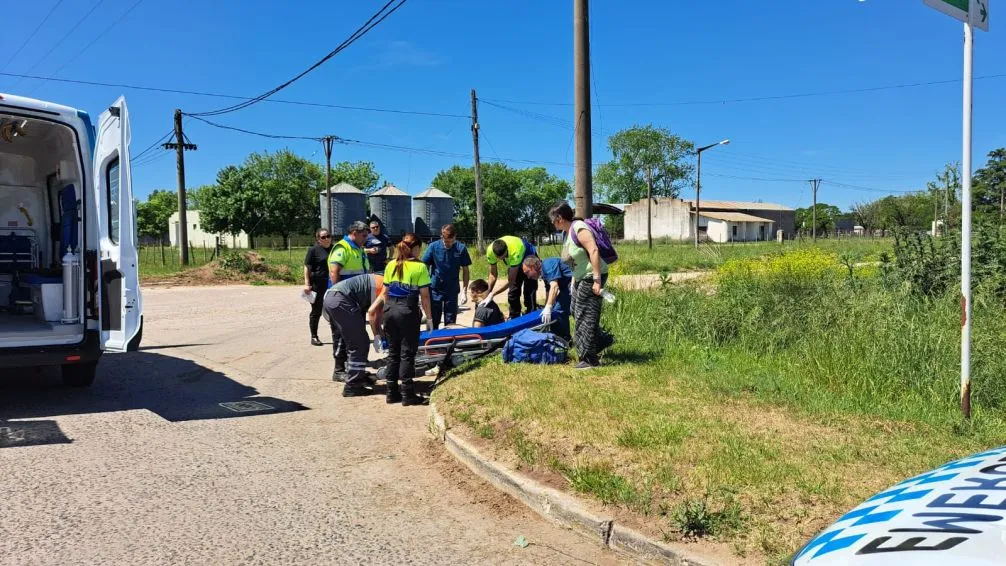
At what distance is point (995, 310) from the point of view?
7980 millimetres

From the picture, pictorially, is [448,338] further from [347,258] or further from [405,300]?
[347,258]

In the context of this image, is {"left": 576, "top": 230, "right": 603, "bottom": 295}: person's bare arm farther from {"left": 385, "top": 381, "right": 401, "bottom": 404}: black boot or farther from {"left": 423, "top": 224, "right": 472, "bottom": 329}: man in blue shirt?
{"left": 423, "top": 224, "right": 472, "bottom": 329}: man in blue shirt

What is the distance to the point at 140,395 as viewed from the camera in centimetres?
732

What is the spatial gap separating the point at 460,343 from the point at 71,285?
4.33 m

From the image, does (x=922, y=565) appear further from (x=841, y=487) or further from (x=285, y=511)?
(x=285, y=511)

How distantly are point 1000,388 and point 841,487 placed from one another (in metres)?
3.15

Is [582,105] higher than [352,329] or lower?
higher

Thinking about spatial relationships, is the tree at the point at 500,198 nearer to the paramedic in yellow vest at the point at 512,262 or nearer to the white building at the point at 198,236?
the white building at the point at 198,236

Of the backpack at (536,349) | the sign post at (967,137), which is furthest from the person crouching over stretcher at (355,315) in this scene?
the sign post at (967,137)

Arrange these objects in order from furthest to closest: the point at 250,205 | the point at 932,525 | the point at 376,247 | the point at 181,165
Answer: the point at 250,205
the point at 181,165
the point at 376,247
the point at 932,525

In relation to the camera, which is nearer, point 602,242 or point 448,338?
point 602,242

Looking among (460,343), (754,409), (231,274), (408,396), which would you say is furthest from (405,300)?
(231,274)

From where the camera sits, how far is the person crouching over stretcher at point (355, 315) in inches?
285

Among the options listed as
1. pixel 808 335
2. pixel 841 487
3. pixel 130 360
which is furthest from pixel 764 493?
pixel 130 360
